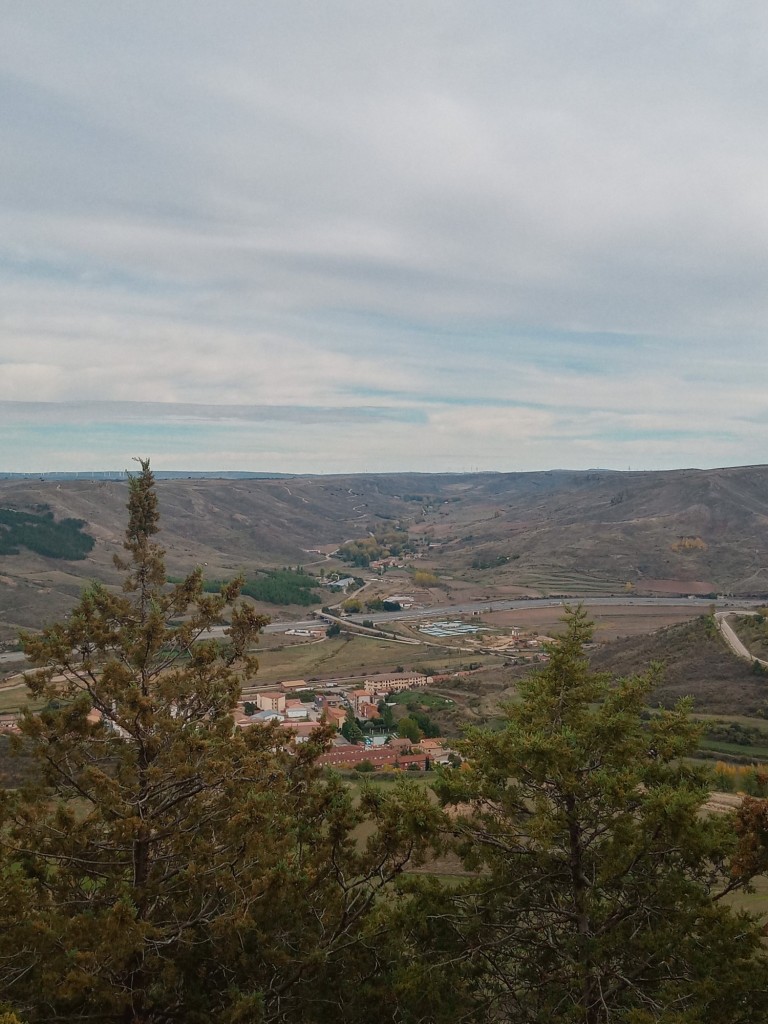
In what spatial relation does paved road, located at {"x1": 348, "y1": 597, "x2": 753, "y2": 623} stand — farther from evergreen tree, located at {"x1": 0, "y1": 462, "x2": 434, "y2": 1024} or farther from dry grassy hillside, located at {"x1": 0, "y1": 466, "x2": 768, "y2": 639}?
evergreen tree, located at {"x1": 0, "y1": 462, "x2": 434, "y2": 1024}

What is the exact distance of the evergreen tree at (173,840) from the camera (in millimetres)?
8641

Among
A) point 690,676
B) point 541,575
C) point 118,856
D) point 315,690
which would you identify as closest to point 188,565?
point 541,575

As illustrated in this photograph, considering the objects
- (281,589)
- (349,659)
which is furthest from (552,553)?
(349,659)

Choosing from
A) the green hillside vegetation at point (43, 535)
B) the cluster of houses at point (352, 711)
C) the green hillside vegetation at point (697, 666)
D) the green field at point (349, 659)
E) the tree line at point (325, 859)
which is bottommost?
the green field at point (349, 659)

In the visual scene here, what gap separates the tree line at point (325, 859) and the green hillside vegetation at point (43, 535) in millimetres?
139336

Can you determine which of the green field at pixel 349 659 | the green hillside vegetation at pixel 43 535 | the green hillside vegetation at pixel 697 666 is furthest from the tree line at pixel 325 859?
the green hillside vegetation at pixel 43 535

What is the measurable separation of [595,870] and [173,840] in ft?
18.0

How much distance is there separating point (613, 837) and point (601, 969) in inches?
58.4

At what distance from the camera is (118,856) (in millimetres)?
9609

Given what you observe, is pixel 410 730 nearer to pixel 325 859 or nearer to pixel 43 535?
pixel 325 859

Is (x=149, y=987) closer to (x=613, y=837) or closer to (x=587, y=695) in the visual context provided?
(x=613, y=837)

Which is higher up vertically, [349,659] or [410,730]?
[410,730]

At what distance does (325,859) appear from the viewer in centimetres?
1000

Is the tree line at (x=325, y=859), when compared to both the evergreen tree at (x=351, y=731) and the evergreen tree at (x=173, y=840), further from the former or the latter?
the evergreen tree at (x=351, y=731)
